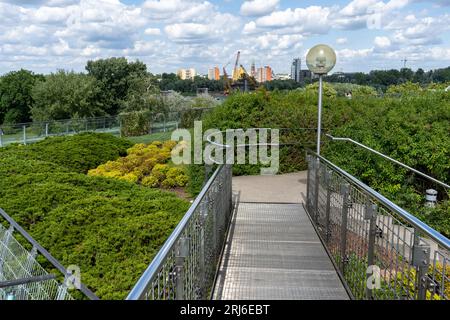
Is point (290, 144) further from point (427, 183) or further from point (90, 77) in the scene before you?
point (90, 77)

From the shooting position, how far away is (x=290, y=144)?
10922mm

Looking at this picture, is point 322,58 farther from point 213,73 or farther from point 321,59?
point 213,73

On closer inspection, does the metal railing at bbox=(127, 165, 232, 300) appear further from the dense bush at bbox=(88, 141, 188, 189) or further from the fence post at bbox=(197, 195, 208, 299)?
the dense bush at bbox=(88, 141, 188, 189)

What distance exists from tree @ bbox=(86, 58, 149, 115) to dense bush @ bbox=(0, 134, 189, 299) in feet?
121

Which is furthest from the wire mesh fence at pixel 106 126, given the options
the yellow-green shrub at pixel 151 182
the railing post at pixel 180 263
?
the railing post at pixel 180 263

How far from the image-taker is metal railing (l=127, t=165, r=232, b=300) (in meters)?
2.21

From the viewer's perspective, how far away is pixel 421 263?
2658 millimetres

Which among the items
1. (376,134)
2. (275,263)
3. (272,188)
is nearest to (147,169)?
(272,188)

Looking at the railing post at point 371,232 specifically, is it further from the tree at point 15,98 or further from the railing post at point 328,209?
the tree at point 15,98

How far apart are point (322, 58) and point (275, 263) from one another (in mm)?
4364

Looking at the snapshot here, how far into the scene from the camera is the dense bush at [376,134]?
8836 mm

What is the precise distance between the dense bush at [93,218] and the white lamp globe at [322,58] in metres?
3.40

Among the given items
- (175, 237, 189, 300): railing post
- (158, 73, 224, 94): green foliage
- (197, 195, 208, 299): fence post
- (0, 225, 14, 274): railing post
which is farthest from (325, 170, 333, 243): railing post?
(158, 73, 224, 94): green foliage
